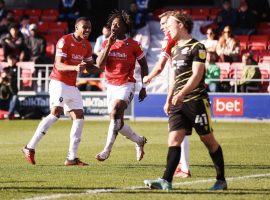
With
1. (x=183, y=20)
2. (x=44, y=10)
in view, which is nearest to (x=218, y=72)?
(x=44, y=10)

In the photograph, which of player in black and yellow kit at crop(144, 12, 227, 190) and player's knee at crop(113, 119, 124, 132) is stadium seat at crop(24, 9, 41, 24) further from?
player in black and yellow kit at crop(144, 12, 227, 190)

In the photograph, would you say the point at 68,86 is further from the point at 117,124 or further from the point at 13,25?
the point at 13,25

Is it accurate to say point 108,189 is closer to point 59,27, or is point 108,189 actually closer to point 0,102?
point 0,102

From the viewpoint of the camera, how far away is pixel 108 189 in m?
11.6

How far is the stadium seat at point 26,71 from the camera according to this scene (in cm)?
2950

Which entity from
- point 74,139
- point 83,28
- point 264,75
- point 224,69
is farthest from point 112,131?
point 224,69

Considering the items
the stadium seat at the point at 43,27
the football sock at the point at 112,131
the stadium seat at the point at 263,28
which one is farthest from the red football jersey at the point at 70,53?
the stadium seat at the point at 43,27

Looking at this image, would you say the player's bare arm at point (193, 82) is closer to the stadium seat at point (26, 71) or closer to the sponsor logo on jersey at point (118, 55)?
the sponsor logo on jersey at point (118, 55)

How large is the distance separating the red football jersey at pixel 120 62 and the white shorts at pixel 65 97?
59cm

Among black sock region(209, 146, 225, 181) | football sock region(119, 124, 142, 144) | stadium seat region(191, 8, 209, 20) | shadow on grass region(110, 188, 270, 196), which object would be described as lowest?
football sock region(119, 124, 142, 144)

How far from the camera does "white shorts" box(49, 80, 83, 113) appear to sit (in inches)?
604

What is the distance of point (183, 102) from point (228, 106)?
1558 centimetres

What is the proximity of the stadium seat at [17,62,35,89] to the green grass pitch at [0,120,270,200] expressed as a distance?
6207 millimetres

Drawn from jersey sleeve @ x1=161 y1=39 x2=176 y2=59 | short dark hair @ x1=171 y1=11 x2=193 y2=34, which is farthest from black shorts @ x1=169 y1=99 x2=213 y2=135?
jersey sleeve @ x1=161 y1=39 x2=176 y2=59
